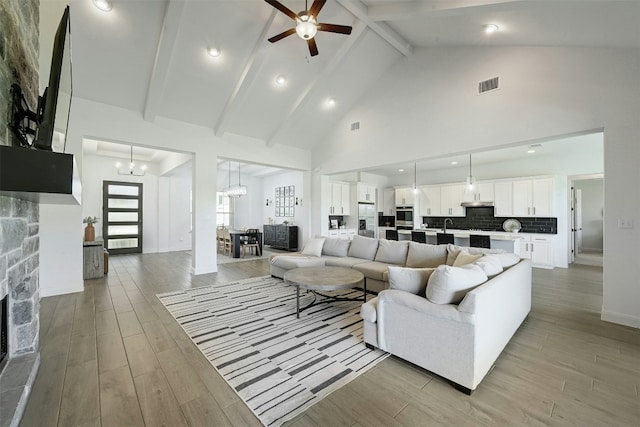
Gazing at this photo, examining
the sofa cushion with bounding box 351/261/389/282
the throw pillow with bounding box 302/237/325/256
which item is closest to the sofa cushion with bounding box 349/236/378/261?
the sofa cushion with bounding box 351/261/389/282

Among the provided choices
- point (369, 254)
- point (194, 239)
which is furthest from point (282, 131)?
point (369, 254)

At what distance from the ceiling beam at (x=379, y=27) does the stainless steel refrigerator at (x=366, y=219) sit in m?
4.67

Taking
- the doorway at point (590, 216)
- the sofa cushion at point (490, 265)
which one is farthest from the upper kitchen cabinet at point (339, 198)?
the doorway at point (590, 216)

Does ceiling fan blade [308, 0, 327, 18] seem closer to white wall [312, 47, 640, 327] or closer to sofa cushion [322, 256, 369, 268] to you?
white wall [312, 47, 640, 327]

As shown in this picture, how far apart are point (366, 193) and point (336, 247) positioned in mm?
4031

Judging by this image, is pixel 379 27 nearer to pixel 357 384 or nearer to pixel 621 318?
pixel 357 384

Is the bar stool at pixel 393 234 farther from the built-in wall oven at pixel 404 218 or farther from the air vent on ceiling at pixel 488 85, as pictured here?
the air vent on ceiling at pixel 488 85

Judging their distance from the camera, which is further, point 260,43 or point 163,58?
point 260,43

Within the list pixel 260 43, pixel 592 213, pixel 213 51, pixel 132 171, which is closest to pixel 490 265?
pixel 260 43

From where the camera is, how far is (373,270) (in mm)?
4000

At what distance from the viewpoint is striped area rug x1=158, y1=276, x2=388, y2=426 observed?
6.29ft

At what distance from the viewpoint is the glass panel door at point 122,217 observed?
7875mm

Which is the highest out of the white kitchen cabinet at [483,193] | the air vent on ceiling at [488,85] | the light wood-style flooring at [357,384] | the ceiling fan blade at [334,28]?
the ceiling fan blade at [334,28]

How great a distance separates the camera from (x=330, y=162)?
23.1 ft
